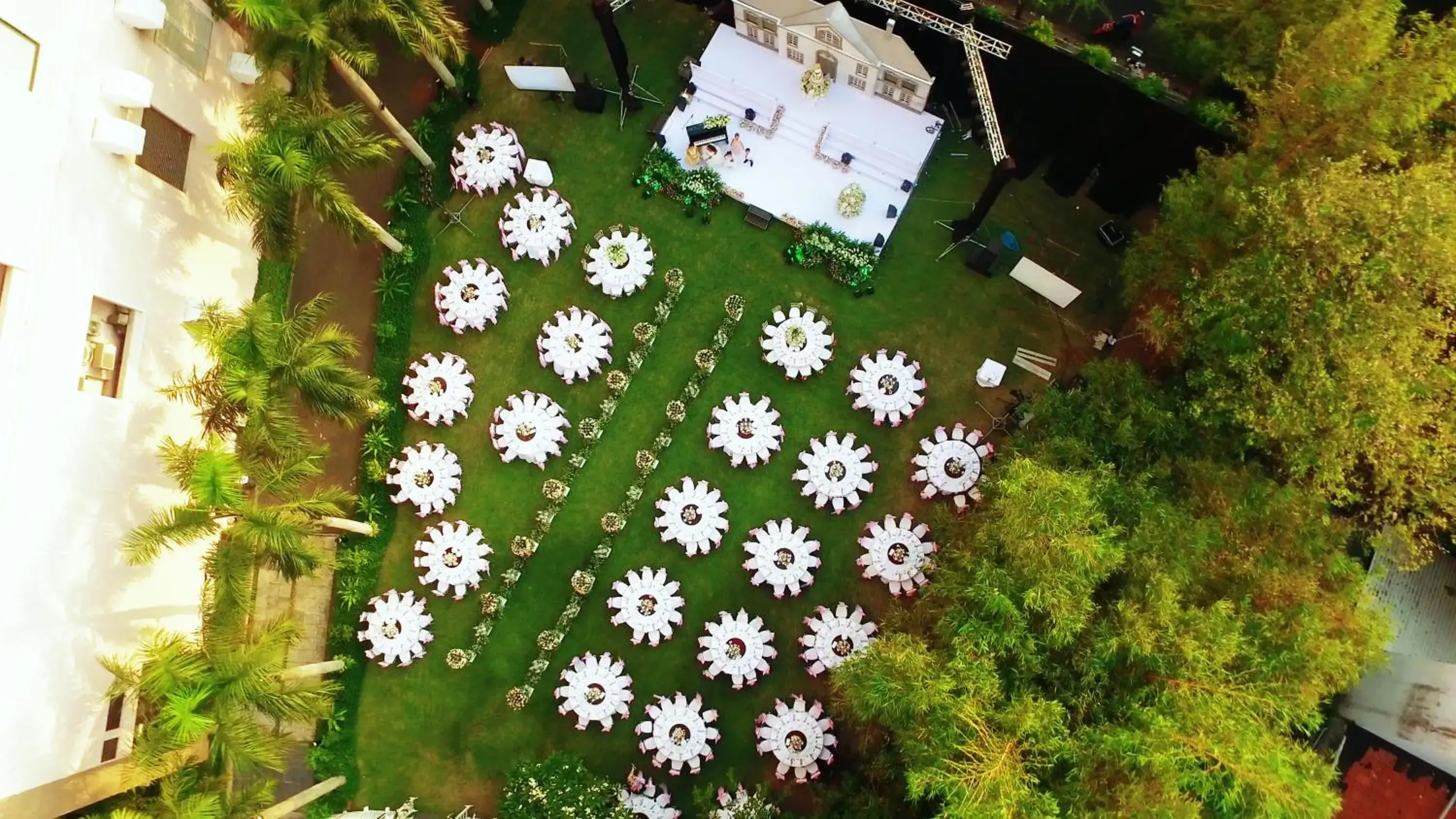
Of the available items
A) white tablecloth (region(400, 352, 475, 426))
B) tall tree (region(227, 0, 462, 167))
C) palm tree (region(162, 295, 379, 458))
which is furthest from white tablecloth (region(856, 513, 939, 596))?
tall tree (region(227, 0, 462, 167))

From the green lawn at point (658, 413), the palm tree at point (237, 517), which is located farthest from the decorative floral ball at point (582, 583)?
the palm tree at point (237, 517)

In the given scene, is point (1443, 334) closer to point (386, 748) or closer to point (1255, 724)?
point (1255, 724)

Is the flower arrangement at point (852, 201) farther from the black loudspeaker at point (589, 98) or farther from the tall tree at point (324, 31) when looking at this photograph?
the tall tree at point (324, 31)

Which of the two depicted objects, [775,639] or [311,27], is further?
[775,639]

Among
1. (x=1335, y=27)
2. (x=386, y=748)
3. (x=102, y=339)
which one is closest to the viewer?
(x=1335, y=27)

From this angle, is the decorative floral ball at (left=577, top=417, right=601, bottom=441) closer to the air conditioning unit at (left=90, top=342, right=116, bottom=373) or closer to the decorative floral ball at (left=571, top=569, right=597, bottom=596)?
the decorative floral ball at (left=571, top=569, right=597, bottom=596)

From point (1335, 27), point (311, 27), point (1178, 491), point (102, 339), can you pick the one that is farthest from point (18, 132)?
point (1335, 27)

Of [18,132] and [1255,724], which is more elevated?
[18,132]

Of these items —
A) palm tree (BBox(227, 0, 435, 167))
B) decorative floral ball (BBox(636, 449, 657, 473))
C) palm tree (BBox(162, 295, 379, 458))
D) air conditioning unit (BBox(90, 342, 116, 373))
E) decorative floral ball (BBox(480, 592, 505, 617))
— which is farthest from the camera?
decorative floral ball (BBox(636, 449, 657, 473))
